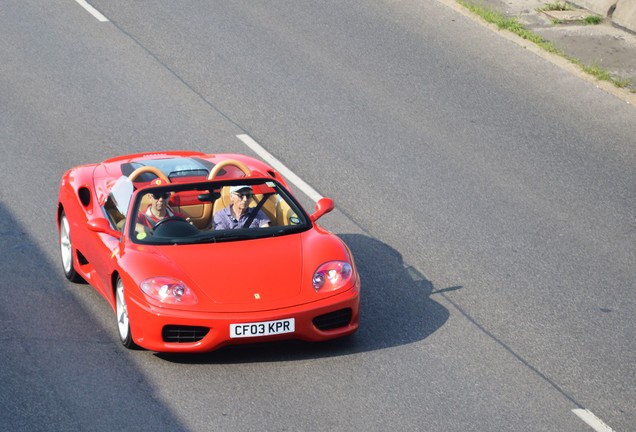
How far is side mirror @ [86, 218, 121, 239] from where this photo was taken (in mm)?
9789

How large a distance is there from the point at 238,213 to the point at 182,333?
155 cm

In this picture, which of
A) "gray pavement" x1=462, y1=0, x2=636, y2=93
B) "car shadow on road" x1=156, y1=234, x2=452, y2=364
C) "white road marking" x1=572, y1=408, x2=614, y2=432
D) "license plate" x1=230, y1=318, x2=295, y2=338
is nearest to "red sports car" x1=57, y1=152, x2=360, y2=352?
"license plate" x1=230, y1=318, x2=295, y2=338

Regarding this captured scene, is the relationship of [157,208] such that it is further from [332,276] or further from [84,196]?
[332,276]

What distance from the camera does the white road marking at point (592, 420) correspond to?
854cm

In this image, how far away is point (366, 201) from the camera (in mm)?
12914

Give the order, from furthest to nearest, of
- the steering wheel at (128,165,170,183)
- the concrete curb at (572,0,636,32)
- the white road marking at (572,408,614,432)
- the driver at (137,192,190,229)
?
the concrete curb at (572,0,636,32), the steering wheel at (128,165,170,183), the driver at (137,192,190,229), the white road marking at (572,408,614,432)

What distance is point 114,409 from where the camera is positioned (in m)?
8.42

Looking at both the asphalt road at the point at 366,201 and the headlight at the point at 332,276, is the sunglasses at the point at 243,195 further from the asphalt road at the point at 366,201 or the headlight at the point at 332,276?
the asphalt road at the point at 366,201

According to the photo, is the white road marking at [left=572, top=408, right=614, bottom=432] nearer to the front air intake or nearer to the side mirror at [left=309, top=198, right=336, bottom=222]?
the front air intake

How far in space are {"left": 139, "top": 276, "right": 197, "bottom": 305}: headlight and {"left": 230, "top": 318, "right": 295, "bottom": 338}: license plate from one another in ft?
1.34

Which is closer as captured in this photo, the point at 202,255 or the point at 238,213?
the point at 202,255

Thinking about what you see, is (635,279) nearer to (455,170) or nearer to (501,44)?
(455,170)

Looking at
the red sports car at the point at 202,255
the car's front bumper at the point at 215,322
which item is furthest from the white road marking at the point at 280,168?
the car's front bumper at the point at 215,322

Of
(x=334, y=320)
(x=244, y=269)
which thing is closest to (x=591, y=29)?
(x=334, y=320)
